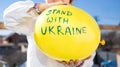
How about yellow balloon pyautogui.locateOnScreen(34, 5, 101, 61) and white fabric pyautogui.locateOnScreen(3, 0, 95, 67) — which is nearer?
yellow balloon pyautogui.locateOnScreen(34, 5, 101, 61)

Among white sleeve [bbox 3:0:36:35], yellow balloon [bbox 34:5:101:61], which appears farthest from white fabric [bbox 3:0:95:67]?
yellow balloon [bbox 34:5:101:61]

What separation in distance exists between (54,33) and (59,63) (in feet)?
0.55

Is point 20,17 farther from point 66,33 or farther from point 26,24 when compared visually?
point 66,33

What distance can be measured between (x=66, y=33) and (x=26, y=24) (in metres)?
→ 0.20

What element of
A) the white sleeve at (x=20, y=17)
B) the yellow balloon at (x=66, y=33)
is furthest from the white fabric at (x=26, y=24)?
the yellow balloon at (x=66, y=33)

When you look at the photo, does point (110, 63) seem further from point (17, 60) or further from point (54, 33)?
point (54, 33)

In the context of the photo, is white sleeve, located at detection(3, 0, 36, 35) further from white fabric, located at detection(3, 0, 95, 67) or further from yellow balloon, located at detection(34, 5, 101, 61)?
yellow balloon, located at detection(34, 5, 101, 61)

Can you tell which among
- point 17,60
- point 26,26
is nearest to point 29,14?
point 26,26

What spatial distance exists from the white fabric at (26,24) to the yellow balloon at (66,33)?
0.35ft

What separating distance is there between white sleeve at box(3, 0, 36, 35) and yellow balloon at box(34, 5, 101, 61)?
105mm

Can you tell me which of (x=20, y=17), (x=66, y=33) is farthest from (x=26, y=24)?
(x=66, y=33)

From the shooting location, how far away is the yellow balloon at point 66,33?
2.10 ft

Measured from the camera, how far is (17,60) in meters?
2.82

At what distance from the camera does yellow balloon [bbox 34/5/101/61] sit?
0.64m
